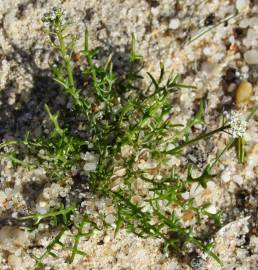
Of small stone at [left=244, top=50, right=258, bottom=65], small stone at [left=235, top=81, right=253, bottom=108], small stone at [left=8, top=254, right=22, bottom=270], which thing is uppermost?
small stone at [left=244, top=50, right=258, bottom=65]

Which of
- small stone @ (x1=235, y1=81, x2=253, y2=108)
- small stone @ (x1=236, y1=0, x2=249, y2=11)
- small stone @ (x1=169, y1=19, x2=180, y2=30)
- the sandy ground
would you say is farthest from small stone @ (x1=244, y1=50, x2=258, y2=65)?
small stone @ (x1=169, y1=19, x2=180, y2=30)

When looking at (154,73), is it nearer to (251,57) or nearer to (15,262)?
(251,57)

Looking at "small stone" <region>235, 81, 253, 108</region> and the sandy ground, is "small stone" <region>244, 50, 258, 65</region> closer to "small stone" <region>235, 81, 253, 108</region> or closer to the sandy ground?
the sandy ground

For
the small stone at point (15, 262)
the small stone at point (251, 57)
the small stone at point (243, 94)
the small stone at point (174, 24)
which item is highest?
the small stone at point (174, 24)

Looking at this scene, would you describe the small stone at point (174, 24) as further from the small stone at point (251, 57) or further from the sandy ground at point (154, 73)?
the small stone at point (251, 57)

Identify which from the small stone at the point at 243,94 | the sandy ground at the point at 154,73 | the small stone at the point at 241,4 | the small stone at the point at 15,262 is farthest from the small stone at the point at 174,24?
the small stone at the point at 15,262

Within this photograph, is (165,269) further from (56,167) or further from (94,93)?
(94,93)
